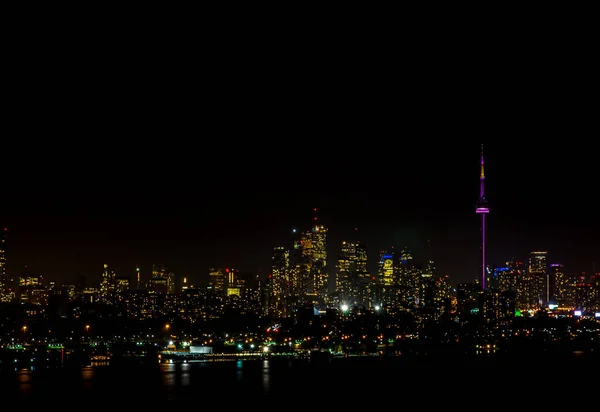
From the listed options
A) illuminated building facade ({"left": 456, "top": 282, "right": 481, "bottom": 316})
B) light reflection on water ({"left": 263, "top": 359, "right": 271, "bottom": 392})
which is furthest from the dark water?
illuminated building facade ({"left": 456, "top": 282, "right": 481, "bottom": 316})

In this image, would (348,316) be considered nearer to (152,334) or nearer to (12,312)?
(152,334)

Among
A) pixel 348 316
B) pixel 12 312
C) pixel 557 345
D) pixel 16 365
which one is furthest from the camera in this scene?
pixel 348 316

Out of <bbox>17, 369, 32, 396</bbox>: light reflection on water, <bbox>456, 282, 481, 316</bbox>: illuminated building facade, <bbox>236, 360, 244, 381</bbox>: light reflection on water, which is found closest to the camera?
<bbox>17, 369, 32, 396</bbox>: light reflection on water

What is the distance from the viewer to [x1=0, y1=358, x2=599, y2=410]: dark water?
57500mm

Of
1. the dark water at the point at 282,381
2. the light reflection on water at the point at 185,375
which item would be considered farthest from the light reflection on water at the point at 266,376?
the light reflection on water at the point at 185,375

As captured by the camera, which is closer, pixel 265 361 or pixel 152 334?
pixel 265 361

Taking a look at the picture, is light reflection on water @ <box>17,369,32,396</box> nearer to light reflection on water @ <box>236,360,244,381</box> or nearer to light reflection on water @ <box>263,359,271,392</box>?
light reflection on water @ <box>263,359,271,392</box>

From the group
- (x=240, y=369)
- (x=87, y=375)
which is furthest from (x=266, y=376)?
(x=87, y=375)

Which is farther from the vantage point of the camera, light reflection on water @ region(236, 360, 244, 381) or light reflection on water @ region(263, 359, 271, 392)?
light reflection on water @ region(236, 360, 244, 381)

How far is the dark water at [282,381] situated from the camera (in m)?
57.5

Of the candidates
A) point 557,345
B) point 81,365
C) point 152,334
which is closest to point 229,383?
point 81,365

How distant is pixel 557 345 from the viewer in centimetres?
13012

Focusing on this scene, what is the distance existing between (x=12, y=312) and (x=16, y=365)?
1412 inches

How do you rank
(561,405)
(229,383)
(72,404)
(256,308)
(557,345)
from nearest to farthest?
(72,404)
(561,405)
(229,383)
(557,345)
(256,308)
